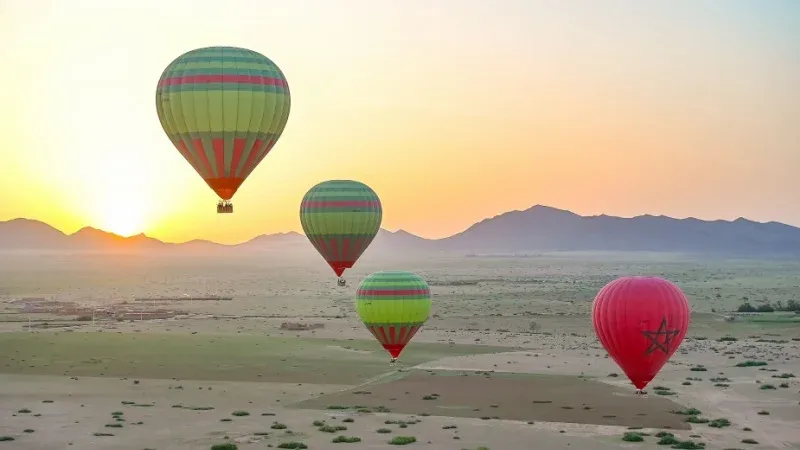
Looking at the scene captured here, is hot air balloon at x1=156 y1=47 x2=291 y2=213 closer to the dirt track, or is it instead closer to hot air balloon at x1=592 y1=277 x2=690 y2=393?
the dirt track

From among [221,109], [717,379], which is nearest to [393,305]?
[221,109]

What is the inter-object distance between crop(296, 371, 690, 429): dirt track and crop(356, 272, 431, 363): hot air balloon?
2548 millimetres

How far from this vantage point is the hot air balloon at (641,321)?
42.2 meters

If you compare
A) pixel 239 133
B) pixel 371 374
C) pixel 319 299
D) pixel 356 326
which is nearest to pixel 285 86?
pixel 239 133

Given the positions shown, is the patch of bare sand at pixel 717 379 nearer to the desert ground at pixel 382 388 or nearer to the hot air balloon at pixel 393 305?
the desert ground at pixel 382 388

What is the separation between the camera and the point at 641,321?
42188 millimetres

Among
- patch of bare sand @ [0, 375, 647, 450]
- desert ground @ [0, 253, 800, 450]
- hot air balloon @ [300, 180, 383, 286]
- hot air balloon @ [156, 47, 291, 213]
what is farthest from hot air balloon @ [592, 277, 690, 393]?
hot air balloon @ [300, 180, 383, 286]

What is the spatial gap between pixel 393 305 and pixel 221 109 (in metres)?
15.6

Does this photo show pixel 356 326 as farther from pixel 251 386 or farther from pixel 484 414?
pixel 484 414

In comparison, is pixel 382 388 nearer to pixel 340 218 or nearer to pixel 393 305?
pixel 393 305

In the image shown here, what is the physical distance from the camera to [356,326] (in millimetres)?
91750

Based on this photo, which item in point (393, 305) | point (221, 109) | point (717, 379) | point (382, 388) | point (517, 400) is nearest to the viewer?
point (221, 109)

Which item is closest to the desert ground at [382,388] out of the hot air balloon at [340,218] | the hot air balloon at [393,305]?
the hot air balloon at [393,305]

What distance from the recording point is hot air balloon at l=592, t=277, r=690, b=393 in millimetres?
42156
